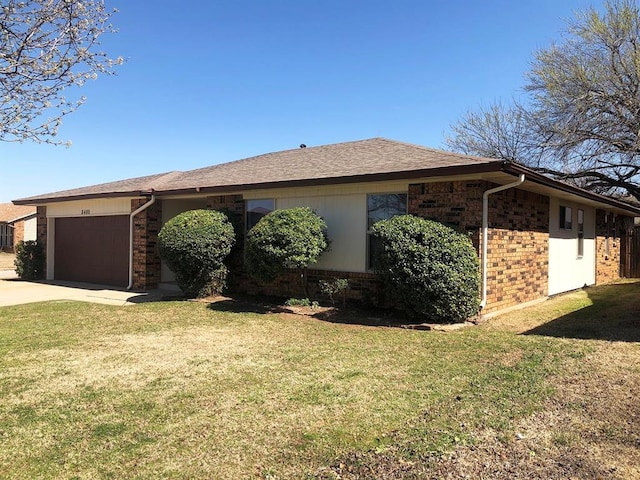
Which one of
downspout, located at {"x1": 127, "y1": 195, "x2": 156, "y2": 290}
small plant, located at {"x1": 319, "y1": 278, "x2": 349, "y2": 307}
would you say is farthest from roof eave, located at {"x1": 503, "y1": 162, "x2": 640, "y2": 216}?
downspout, located at {"x1": 127, "y1": 195, "x2": 156, "y2": 290}

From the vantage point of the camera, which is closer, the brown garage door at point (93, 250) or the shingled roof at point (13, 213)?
the brown garage door at point (93, 250)

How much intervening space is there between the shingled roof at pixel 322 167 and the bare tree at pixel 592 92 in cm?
992

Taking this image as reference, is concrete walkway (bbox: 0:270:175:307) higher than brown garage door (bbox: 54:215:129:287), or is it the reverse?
brown garage door (bbox: 54:215:129:287)

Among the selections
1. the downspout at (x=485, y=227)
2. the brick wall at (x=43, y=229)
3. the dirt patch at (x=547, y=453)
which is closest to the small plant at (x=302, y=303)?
the downspout at (x=485, y=227)

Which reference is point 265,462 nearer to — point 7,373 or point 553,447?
point 553,447

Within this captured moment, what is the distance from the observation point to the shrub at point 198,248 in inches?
408

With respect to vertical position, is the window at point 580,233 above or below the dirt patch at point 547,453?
above

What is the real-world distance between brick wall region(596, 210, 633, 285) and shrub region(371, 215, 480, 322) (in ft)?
34.8

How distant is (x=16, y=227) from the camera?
34.1m

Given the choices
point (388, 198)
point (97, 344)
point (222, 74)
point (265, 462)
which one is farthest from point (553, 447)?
point (222, 74)

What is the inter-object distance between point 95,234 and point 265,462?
13812mm

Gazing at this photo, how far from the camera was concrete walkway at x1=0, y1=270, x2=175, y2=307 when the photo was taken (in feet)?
36.9

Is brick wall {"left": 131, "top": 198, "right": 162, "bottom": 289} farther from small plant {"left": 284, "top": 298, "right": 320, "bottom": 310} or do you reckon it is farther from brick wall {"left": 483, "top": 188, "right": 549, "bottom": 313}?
brick wall {"left": 483, "top": 188, "right": 549, "bottom": 313}

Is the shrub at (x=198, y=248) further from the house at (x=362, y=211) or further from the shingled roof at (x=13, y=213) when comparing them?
the shingled roof at (x=13, y=213)
